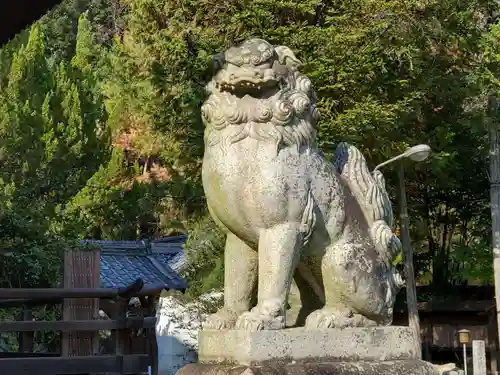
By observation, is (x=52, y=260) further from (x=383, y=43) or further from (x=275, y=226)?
(x=275, y=226)

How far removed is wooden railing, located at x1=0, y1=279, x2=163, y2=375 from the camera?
23.1 ft

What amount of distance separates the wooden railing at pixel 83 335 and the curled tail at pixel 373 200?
11.1ft

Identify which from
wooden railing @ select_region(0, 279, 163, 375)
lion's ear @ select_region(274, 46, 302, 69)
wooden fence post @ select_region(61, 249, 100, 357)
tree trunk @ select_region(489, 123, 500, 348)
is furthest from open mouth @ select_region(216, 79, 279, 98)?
tree trunk @ select_region(489, 123, 500, 348)

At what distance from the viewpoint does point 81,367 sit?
23.9 feet

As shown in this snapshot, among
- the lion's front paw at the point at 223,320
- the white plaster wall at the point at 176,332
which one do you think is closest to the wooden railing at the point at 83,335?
the lion's front paw at the point at 223,320

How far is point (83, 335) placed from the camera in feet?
26.8

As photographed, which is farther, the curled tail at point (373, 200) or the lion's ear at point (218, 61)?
the curled tail at point (373, 200)

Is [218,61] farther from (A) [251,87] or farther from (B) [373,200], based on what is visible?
(B) [373,200]

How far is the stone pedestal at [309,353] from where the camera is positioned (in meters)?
3.98

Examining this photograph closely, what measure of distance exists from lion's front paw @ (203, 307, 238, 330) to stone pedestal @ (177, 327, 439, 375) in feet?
0.14

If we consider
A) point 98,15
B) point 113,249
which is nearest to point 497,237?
point 113,249

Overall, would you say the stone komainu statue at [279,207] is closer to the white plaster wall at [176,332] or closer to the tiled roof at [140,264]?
the white plaster wall at [176,332]

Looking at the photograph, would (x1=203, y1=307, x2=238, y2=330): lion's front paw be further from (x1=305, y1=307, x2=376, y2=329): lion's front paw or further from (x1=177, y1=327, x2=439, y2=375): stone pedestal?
(x1=305, y1=307, x2=376, y2=329): lion's front paw

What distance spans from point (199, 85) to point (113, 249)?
651 cm
